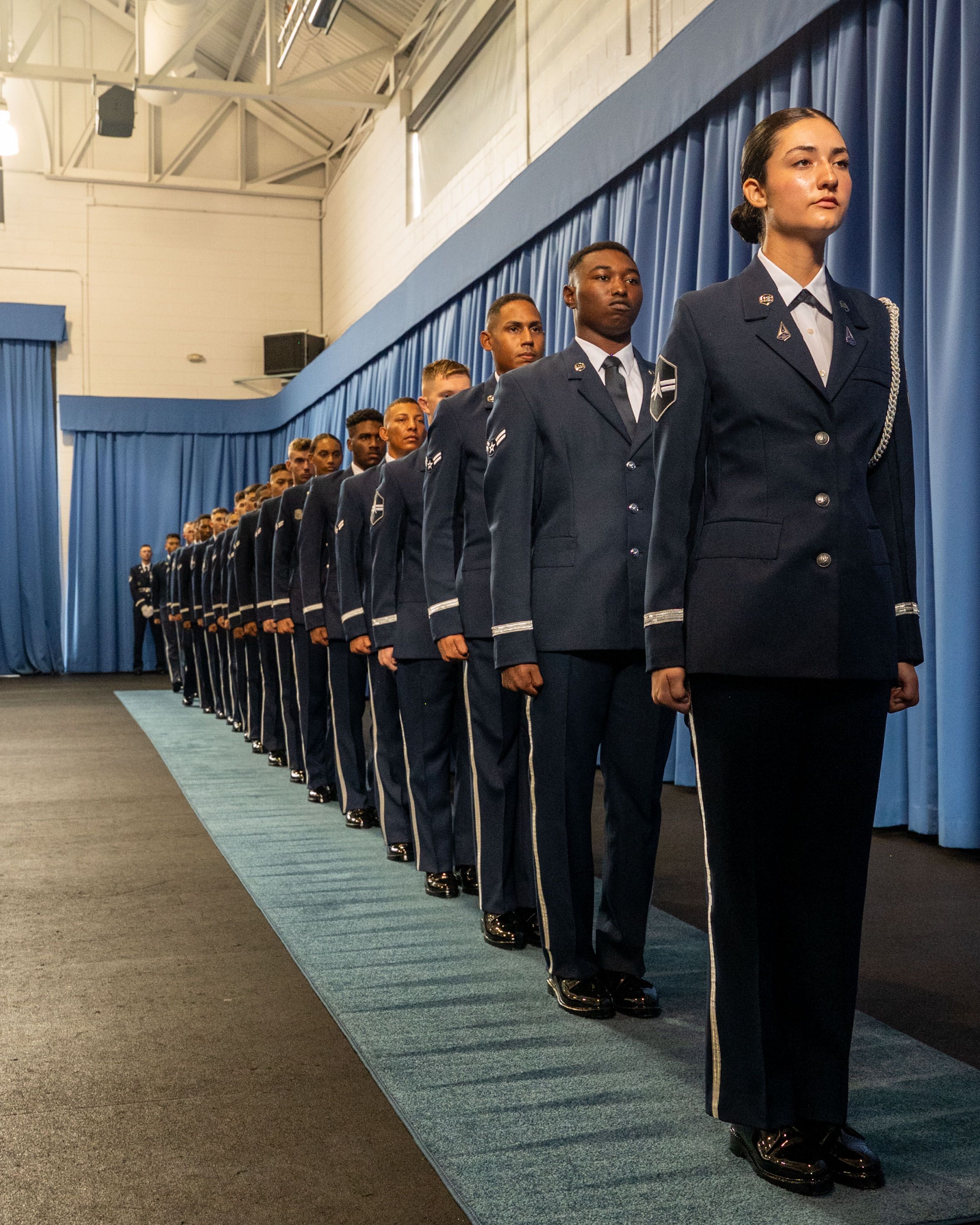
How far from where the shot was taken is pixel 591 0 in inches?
255

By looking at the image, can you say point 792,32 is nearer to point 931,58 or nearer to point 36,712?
point 931,58

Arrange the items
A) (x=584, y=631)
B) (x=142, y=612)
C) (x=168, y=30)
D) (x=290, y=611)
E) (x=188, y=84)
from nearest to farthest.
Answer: (x=584, y=631), (x=290, y=611), (x=168, y=30), (x=188, y=84), (x=142, y=612)

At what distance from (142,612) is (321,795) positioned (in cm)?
843

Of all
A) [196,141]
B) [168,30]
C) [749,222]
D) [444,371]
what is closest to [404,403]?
[444,371]

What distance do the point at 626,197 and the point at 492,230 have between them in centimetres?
162

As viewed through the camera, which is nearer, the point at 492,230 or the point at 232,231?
the point at 492,230

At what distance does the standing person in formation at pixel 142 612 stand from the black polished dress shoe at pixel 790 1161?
11.6 metres

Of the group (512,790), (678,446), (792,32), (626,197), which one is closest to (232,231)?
(626,197)

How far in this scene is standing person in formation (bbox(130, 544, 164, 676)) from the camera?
42.4ft

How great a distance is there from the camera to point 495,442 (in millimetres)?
2326

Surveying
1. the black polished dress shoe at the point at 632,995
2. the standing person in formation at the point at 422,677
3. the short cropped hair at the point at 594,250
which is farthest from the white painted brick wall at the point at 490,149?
the black polished dress shoe at the point at 632,995

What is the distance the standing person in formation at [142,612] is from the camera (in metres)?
12.9

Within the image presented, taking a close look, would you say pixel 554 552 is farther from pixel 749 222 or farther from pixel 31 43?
pixel 31 43

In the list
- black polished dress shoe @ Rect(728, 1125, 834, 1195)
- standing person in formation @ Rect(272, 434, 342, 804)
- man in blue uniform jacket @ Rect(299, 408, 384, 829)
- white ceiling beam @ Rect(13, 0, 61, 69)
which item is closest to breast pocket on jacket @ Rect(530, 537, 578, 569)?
black polished dress shoe @ Rect(728, 1125, 834, 1195)
